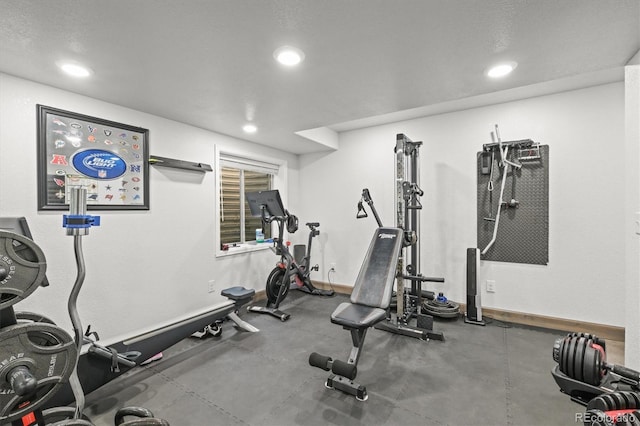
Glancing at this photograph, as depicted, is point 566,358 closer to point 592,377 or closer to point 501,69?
point 592,377

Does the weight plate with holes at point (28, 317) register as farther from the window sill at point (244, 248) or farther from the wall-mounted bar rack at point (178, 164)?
the window sill at point (244, 248)

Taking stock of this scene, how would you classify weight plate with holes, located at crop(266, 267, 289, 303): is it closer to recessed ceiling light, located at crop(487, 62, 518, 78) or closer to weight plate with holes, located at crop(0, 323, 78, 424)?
weight plate with holes, located at crop(0, 323, 78, 424)

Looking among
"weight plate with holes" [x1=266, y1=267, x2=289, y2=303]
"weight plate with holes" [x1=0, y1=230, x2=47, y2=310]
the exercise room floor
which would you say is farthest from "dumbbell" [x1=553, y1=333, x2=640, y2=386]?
"weight plate with holes" [x1=266, y1=267, x2=289, y2=303]

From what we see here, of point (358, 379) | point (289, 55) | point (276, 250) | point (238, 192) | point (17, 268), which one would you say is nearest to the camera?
point (17, 268)

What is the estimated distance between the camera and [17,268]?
3.71 ft

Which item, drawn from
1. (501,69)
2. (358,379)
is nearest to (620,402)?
(358,379)

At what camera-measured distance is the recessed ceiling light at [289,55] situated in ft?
5.82

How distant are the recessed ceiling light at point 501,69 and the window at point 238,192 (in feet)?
10.6

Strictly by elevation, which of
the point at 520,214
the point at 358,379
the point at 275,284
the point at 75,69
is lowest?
the point at 358,379

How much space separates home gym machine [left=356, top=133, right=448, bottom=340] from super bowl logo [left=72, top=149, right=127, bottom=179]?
2595 mm

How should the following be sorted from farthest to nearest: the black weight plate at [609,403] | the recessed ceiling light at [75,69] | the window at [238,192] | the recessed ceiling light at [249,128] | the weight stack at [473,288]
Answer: the window at [238,192] → the recessed ceiling light at [249,128] → the weight stack at [473,288] → the recessed ceiling light at [75,69] → the black weight plate at [609,403]

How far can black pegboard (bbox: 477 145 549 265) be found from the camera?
3191mm

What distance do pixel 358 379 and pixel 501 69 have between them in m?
2.69

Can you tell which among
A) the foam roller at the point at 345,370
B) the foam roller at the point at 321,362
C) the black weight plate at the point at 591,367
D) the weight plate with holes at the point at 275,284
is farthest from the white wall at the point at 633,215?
the weight plate with holes at the point at 275,284
